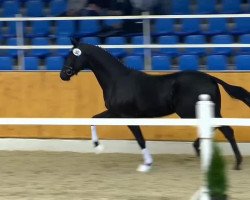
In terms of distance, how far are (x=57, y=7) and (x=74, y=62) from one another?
162 inches

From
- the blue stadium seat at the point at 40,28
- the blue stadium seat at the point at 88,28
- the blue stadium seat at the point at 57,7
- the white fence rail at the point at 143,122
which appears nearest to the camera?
the white fence rail at the point at 143,122

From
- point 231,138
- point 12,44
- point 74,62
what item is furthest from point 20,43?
point 231,138

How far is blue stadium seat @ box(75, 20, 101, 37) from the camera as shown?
11.8m

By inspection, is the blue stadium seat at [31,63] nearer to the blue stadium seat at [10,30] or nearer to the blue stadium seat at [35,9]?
the blue stadium seat at [10,30]

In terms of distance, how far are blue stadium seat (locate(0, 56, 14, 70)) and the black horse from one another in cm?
226

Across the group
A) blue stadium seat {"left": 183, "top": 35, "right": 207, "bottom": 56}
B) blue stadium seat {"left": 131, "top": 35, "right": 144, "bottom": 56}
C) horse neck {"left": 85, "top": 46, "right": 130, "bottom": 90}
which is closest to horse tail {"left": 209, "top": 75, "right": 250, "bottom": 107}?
horse neck {"left": 85, "top": 46, "right": 130, "bottom": 90}

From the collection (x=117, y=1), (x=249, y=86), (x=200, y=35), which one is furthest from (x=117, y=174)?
(x=117, y=1)

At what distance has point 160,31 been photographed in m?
11.5

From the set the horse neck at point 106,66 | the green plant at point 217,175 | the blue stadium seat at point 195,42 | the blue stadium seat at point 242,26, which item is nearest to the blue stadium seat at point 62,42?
the blue stadium seat at point 195,42

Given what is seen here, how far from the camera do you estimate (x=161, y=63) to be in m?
10.5

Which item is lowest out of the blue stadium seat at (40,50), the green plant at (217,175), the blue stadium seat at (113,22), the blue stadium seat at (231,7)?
the green plant at (217,175)

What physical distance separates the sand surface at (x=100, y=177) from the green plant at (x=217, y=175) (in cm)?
178

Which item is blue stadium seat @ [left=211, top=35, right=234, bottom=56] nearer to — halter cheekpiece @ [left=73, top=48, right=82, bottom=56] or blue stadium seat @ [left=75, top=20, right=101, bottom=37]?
blue stadium seat @ [left=75, top=20, right=101, bottom=37]

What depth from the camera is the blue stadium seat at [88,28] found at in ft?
38.8
